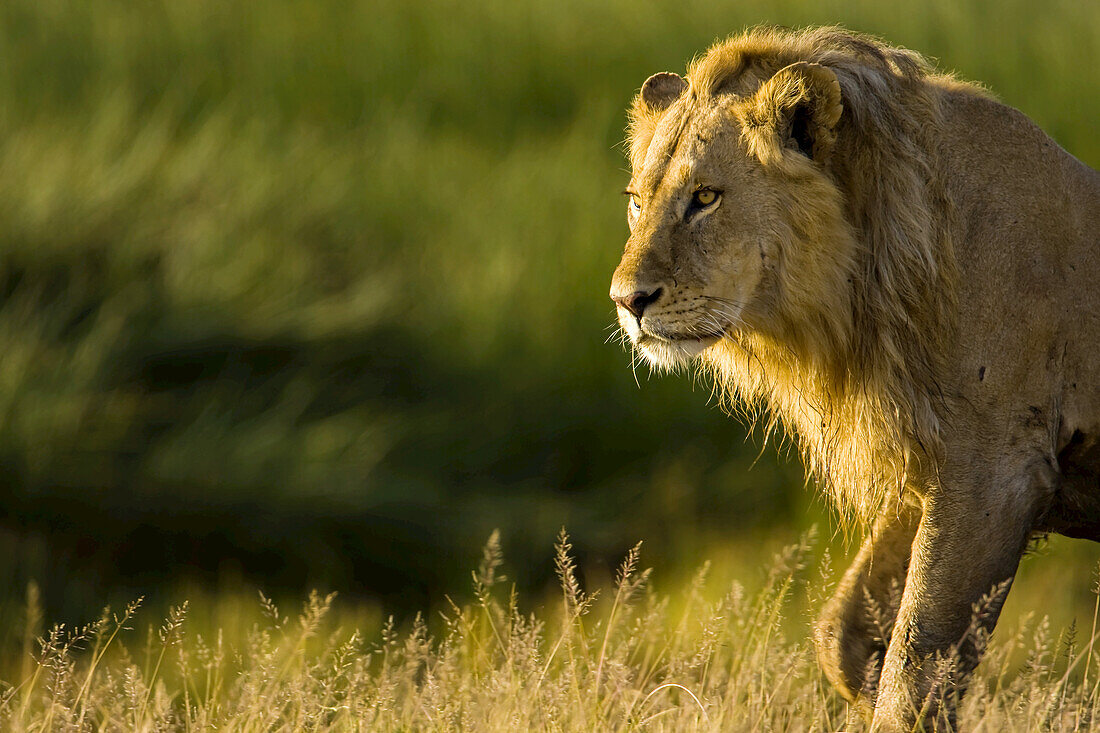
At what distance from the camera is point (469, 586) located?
780cm

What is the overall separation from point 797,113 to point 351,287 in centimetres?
524

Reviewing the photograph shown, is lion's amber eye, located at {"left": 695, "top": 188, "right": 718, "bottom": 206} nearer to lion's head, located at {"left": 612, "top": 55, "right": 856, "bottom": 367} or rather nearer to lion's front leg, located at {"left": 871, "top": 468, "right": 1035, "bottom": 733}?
lion's head, located at {"left": 612, "top": 55, "right": 856, "bottom": 367}

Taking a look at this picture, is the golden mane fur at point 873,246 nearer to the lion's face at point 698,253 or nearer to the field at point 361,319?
the lion's face at point 698,253

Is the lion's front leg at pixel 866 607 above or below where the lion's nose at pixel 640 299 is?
below

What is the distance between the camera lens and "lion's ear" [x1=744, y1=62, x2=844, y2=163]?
3287 millimetres

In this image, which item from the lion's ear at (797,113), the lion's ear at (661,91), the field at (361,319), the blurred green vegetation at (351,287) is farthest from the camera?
the blurred green vegetation at (351,287)

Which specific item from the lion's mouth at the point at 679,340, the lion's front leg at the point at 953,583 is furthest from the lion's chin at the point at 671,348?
the lion's front leg at the point at 953,583

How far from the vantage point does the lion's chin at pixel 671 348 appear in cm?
336

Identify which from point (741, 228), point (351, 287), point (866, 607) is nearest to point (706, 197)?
point (741, 228)

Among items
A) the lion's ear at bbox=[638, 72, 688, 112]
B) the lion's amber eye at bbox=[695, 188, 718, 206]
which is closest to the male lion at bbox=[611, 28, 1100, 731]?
the lion's amber eye at bbox=[695, 188, 718, 206]

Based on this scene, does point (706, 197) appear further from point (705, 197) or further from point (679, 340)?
point (679, 340)

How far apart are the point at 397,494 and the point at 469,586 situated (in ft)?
2.43

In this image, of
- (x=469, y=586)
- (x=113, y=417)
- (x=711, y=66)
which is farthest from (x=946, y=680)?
(x=113, y=417)

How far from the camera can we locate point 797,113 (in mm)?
3355
